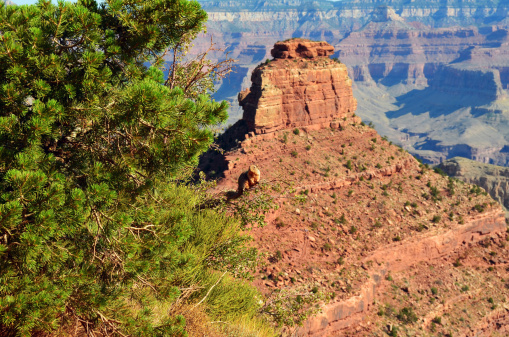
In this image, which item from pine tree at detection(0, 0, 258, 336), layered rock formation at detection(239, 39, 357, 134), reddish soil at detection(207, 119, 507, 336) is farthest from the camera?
layered rock formation at detection(239, 39, 357, 134)

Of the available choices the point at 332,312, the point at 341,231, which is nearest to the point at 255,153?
the point at 341,231

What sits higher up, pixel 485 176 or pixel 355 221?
pixel 355 221

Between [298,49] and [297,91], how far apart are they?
24.9 feet

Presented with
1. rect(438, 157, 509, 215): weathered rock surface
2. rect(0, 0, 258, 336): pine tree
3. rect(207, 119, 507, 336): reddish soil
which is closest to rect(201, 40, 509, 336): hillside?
rect(207, 119, 507, 336): reddish soil

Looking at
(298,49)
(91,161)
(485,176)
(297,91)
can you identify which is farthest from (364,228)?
(485,176)

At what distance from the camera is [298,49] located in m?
69.6

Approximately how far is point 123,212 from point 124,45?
511cm

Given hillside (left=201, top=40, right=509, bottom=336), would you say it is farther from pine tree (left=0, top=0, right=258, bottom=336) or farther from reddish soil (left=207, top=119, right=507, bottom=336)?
pine tree (left=0, top=0, right=258, bottom=336)

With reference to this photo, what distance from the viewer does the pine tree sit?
33.0 feet

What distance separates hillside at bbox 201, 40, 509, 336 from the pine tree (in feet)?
94.7

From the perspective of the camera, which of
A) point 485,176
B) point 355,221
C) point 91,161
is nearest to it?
point 91,161

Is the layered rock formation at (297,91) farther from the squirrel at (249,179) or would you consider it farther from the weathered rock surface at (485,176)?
the weathered rock surface at (485,176)

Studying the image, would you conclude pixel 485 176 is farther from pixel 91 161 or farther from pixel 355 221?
pixel 91 161

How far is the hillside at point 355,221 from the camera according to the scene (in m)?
46.2
